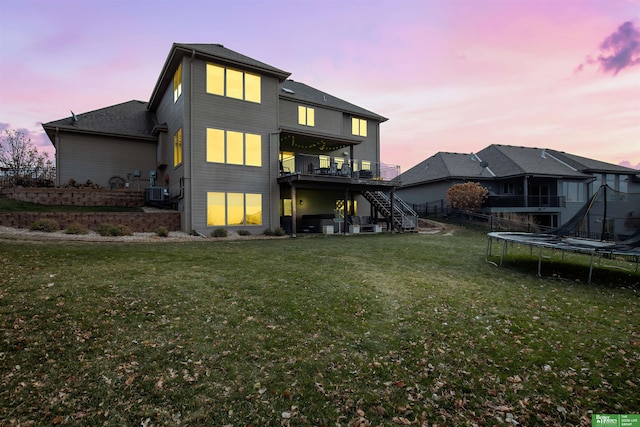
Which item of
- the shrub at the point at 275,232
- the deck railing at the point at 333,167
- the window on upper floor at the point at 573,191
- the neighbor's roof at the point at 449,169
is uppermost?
the neighbor's roof at the point at 449,169

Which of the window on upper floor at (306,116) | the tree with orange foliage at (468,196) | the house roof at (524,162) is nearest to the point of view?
the window on upper floor at (306,116)

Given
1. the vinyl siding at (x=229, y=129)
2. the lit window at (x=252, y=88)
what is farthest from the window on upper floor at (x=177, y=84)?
the lit window at (x=252, y=88)

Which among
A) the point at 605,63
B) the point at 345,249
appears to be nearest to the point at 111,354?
the point at 345,249

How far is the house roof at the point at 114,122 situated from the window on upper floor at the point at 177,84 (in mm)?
3832

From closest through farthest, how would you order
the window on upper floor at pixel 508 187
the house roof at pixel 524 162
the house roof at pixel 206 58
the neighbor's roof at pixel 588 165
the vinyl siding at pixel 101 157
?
the house roof at pixel 206 58
the vinyl siding at pixel 101 157
the house roof at pixel 524 162
the window on upper floor at pixel 508 187
the neighbor's roof at pixel 588 165

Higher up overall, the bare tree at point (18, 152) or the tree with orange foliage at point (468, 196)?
the bare tree at point (18, 152)

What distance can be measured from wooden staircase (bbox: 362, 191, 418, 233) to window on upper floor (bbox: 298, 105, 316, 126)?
19.2 ft

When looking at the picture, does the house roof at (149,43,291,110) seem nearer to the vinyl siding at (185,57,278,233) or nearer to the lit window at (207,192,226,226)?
the vinyl siding at (185,57,278,233)

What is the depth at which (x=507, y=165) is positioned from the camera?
27719 mm

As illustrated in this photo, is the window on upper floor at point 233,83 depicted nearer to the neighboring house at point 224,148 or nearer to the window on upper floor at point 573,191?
the neighboring house at point 224,148

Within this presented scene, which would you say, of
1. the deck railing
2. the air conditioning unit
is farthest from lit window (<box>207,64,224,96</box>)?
the air conditioning unit

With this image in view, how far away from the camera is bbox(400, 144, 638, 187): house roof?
27156 millimetres

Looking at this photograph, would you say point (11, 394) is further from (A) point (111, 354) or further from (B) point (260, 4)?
(B) point (260, 4)

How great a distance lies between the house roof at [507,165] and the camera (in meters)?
27.2
